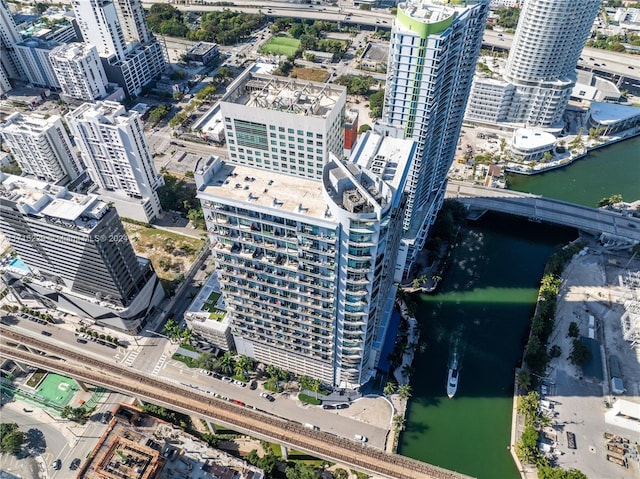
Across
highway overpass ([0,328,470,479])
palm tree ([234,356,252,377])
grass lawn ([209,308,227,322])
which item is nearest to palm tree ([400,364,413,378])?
highway overpass ([0,328,470,479])

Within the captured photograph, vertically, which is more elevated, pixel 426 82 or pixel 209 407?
pixel 426 82

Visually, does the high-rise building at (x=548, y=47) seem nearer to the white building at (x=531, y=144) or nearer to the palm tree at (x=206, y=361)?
the white building at (x=531, y=144)

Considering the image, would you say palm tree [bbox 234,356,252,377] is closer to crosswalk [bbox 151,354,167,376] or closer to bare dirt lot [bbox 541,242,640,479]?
crosswalk [bbox 151,354,167,376]

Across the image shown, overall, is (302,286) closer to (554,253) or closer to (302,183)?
(302,183)

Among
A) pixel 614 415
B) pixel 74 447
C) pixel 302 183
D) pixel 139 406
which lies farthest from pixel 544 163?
pixel 74 447

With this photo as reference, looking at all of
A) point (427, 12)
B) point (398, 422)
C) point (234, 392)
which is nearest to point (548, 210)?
point (427, 12)

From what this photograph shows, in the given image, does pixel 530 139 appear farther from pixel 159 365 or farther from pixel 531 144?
pixel 159 365
